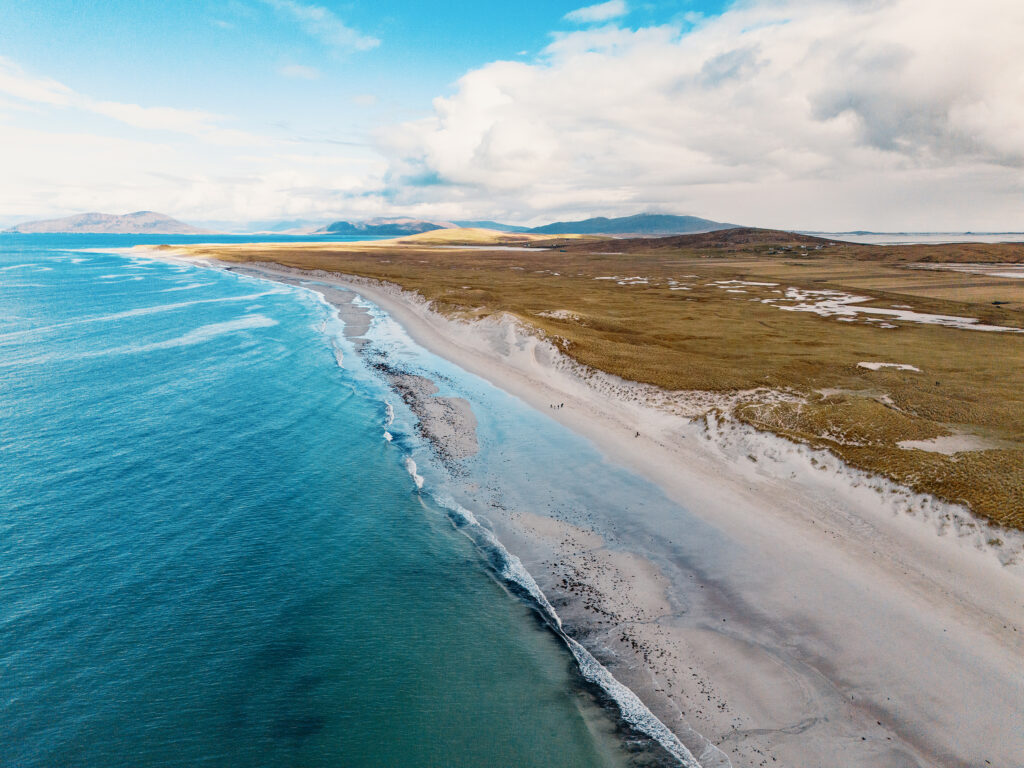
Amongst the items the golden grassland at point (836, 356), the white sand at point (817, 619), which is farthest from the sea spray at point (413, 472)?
the golden grassland at point (836, 356)

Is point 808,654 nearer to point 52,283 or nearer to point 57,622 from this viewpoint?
point 57,622

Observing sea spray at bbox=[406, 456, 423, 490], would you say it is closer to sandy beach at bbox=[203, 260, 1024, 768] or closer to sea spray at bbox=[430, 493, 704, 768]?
sea spray at bbox=[430, 493, 704, 768]

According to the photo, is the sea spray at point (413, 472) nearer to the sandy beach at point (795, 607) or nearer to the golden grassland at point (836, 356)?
the sandy beach at point (795, 607)

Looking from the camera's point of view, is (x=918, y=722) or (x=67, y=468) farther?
(x=67, y=468)

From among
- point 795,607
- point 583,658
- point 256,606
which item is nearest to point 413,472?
point 256,606

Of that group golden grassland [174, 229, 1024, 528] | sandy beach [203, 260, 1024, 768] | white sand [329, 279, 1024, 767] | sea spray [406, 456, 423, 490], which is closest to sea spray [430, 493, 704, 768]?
sandy beach [203, 260, 1024, 768]

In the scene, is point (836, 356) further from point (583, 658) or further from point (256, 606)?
point (256, 606)

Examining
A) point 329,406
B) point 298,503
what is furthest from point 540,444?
point 329,406
